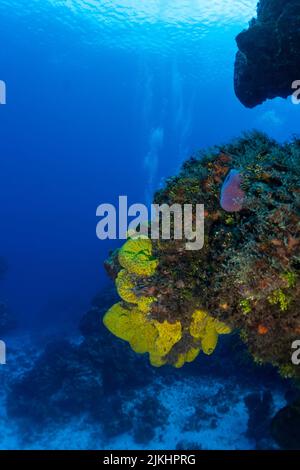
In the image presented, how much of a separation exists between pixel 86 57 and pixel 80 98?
2556 cm

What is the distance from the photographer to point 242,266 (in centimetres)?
377

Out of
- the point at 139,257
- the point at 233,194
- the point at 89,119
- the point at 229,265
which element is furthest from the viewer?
the point at 89,119

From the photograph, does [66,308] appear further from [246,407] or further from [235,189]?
[235,189]

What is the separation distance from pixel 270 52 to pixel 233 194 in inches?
350

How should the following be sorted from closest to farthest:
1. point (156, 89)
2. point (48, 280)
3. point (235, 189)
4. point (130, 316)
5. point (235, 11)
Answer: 1. point (235, 189)
2. point (130, 316)
3. point (235, 11)
4. point (48, 280)
5. point (156, 89)

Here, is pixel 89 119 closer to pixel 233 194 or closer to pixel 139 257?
pixel 139 257

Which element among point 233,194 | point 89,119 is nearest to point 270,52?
point 233,194

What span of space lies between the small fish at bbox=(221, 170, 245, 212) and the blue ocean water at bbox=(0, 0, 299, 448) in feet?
7.06

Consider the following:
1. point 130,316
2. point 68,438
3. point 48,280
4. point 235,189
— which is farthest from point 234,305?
point 48,280

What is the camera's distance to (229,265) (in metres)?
3.93

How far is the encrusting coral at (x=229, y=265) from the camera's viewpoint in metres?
3.74

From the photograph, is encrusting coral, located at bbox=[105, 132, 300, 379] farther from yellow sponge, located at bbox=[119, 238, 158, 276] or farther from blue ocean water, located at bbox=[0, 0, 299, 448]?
blue ocean water, located at bbox=[0, 0, 299, 448]

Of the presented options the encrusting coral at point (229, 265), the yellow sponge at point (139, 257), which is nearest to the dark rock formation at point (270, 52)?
the encrusting coral at point (229, 265)

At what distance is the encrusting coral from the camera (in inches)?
147
